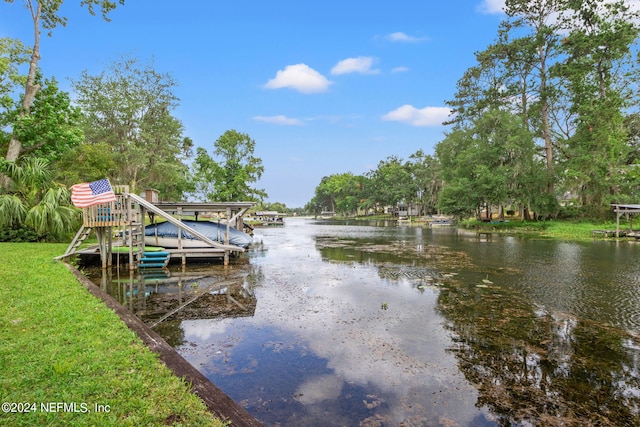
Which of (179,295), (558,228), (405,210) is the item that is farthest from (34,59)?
(405,210)

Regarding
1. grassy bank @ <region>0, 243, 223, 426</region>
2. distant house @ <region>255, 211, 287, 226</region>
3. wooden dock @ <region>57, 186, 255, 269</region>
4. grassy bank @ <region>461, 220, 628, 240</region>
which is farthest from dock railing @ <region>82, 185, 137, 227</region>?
distant house @ <region>255, 211, 287, 226</region>

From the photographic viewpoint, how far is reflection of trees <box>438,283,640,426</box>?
416 cm

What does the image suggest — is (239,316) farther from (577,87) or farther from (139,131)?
(577,87)

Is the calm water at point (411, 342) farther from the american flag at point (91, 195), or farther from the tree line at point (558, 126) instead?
the tree line at point (558, 126)

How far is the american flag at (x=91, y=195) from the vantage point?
11.4 m

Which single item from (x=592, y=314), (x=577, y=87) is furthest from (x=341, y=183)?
(x=592, y=314)

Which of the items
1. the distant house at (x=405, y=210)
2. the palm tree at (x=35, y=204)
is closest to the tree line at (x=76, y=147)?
the palm tree at (x=35, y=204)

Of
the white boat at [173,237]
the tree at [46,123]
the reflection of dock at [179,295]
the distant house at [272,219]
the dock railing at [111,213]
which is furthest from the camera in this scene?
the distant house at [272,219]

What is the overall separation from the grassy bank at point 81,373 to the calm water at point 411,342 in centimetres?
109

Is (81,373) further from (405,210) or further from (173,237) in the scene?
(405,210)

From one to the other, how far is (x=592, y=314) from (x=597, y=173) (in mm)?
33166

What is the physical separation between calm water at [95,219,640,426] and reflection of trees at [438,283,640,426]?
0.9 inches

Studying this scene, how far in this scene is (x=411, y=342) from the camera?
21.0 feet

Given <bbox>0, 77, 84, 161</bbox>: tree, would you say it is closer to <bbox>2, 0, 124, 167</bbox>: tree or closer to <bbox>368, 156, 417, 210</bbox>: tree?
<bbox>2, 0, 124, 167</bbox>: tree
